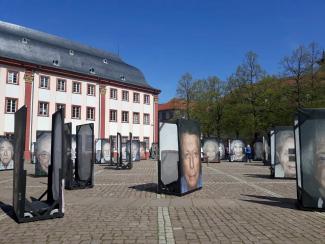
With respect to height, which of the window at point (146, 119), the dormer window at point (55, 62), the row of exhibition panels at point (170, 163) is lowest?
the row of exhibition panels at point (170, 163)

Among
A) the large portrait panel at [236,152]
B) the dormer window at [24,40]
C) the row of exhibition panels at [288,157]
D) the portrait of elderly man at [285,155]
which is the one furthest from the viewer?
the dormer window at [24,40]

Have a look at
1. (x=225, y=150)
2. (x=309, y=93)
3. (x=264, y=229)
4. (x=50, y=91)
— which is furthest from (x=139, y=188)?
(x=50, y=91)

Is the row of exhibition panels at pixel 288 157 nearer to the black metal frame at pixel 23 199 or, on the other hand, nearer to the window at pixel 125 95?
the black metal frame at pixel 23 199

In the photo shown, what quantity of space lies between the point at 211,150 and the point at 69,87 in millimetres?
23015

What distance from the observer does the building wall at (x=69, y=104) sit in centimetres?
4806

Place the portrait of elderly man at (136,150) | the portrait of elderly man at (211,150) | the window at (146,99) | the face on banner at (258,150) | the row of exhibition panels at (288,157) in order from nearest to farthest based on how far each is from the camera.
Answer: the row of exhibition panels at (288,157)
the portrait of elderly man at (211,150)
the portrait of elderly man at (136,150)
the face on banner at (258,150)
the window at (146,99)

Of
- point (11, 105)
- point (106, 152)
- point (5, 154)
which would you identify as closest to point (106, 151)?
point (106, 152)

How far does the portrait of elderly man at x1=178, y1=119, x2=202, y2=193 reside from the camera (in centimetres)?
1390

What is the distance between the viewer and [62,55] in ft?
191

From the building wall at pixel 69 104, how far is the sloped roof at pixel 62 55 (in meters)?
2.23

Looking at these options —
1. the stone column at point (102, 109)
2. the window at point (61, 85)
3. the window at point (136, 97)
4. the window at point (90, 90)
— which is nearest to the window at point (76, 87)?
the window at point (61, 85)

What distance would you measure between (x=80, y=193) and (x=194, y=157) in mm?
4018

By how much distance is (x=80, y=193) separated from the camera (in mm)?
14414

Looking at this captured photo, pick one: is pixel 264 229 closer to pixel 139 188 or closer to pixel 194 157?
pixel 194 157
